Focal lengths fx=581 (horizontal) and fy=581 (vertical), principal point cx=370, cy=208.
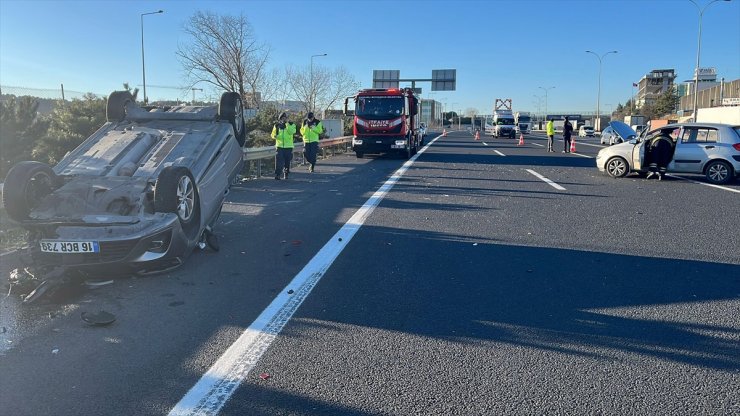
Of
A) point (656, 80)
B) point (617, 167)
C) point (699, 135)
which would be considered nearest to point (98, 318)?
point (617, 167)

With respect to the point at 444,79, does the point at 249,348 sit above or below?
below

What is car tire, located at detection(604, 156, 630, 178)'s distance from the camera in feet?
56.1

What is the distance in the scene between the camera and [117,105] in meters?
8.04

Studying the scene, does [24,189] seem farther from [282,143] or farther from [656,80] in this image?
[656,80]

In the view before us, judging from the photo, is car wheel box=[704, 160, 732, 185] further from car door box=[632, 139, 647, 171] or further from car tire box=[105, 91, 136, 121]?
car tire box=[105, 91, 136, 121]

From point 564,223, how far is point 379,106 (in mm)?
17068

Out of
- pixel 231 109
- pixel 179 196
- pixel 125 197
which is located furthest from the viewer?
pixel 231 109

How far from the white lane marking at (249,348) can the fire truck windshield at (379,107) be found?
18.8 m

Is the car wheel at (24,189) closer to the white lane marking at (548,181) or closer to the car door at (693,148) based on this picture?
the white lane marking at (548,181)

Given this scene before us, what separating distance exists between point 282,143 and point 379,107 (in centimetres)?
1023

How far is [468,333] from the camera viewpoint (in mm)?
4664

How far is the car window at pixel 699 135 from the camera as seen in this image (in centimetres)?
1598

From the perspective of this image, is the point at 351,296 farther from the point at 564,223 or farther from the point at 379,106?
the point at 379,106

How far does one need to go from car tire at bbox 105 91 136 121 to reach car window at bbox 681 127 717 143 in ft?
47.8
